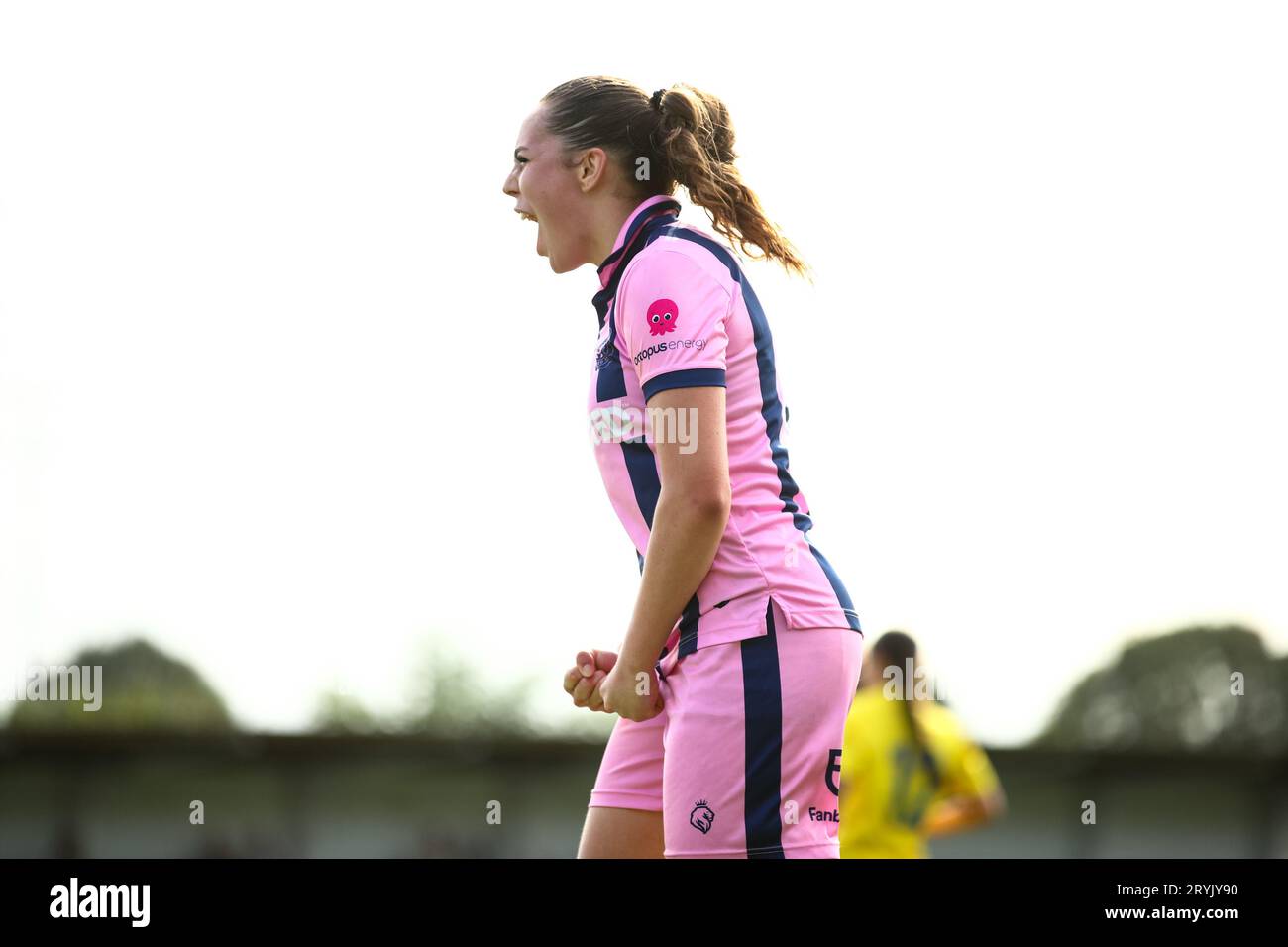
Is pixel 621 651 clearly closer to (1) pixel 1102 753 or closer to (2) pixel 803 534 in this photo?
(2) pixel 803 534

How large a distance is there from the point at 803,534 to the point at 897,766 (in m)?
3.59

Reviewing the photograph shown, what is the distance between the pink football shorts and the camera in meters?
2.74

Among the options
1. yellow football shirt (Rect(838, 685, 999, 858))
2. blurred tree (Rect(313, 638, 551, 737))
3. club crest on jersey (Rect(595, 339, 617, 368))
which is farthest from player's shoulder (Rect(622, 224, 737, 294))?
blurred tree (Rect(313, 638, 551, 737))

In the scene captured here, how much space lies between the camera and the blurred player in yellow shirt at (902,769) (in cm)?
611

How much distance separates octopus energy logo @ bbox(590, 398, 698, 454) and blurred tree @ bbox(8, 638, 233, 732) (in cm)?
1235

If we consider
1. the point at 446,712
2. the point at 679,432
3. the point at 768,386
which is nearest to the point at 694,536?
the point at 679,432

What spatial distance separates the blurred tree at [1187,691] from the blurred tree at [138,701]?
13105 millimetres

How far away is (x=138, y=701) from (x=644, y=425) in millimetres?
16758

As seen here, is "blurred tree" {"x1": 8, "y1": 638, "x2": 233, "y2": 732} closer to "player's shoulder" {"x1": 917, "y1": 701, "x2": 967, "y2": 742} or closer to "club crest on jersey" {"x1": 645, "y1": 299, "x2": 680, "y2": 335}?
"player's shoulder" {"x1": 917, "y1": 701, "x2": 967, "y2": 742}

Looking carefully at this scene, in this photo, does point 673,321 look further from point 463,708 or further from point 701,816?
point 463,708
